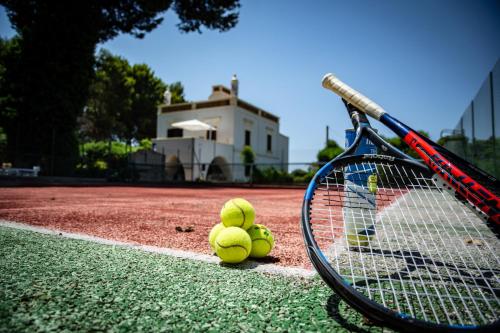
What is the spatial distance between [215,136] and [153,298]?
28.7m

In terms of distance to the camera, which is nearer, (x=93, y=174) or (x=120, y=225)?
(x=120, y=225)

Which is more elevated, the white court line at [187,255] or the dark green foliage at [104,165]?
the dark green foliage at [104,165]

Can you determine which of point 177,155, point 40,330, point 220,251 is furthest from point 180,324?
point 177,155

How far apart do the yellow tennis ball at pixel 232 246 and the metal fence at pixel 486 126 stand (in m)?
7.99

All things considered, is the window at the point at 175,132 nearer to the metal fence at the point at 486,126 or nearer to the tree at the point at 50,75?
the tree at the point at 50,75

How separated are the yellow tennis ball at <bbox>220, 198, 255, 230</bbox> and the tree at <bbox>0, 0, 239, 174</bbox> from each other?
71.2 feet

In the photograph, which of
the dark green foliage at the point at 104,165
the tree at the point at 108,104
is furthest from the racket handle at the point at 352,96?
A: the tree at the point at 108,104

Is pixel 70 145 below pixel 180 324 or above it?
above

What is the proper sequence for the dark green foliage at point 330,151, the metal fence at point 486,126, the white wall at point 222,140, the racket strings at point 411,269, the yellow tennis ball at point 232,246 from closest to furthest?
the racket strings at point 411,269, the yellow tennis ball at point 232,246, the metal fence at point 486,126, the dark green foliage at point 330,151, the white wall at point 222,140

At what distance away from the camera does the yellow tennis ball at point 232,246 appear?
93.7 inches

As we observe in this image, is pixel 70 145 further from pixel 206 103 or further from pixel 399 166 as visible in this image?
pixel 399 166

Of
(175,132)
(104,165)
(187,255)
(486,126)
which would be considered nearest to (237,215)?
(187,255)

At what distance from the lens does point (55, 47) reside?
67.3 feet

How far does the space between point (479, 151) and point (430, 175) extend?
33.4ft
